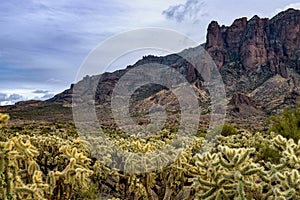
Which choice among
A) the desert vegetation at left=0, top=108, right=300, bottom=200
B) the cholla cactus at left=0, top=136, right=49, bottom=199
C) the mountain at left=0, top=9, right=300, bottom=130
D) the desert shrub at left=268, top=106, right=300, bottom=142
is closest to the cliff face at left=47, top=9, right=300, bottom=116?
the mountain at left=0, top=9, right=300, bottom=130

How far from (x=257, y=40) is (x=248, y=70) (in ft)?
90.0

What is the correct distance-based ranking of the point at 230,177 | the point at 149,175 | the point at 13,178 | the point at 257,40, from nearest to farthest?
the point at 230,177
the point at 13,178
the point at 149,175
the point at 257,40

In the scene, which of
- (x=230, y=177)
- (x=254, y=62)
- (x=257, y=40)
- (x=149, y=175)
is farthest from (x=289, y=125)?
(x=257, y=40)

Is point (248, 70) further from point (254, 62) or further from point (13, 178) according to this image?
point (13, 178)

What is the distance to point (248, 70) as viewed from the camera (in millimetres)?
128250

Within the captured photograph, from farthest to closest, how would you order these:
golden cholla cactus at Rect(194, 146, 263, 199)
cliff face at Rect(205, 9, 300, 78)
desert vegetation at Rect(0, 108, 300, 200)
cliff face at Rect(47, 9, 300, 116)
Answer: cliff face at Rect(205, 9, 300, 78) → cliff face at Rect(47, 9, 300, 116) → desert vegetation at Rect(0, 108, 300, 200) → golden cholla cactus at Rect(194, 146, 263, 199)

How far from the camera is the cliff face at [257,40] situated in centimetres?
14175

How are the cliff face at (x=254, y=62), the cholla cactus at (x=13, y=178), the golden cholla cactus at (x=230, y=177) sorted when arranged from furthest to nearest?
the cliff face at (x=254, y=62) < the cholla cactus at (x=13, y=178) < the golden cholla cactus at (x=230, y=177)

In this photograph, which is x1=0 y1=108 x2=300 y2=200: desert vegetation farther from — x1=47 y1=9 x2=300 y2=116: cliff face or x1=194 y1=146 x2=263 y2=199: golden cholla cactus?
x1=47 y1=9 x2=300 y2=116: cliff face

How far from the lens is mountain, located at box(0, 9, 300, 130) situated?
318ft

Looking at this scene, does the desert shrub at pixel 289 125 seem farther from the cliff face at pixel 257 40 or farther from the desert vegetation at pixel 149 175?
the cliff face at pixel 257 40

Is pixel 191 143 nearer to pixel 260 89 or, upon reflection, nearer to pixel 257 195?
pixel 257 195

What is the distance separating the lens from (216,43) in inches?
6122

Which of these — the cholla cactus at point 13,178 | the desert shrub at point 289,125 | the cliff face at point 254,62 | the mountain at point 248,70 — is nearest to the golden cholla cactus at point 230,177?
the cholla cactus at point 13,178
